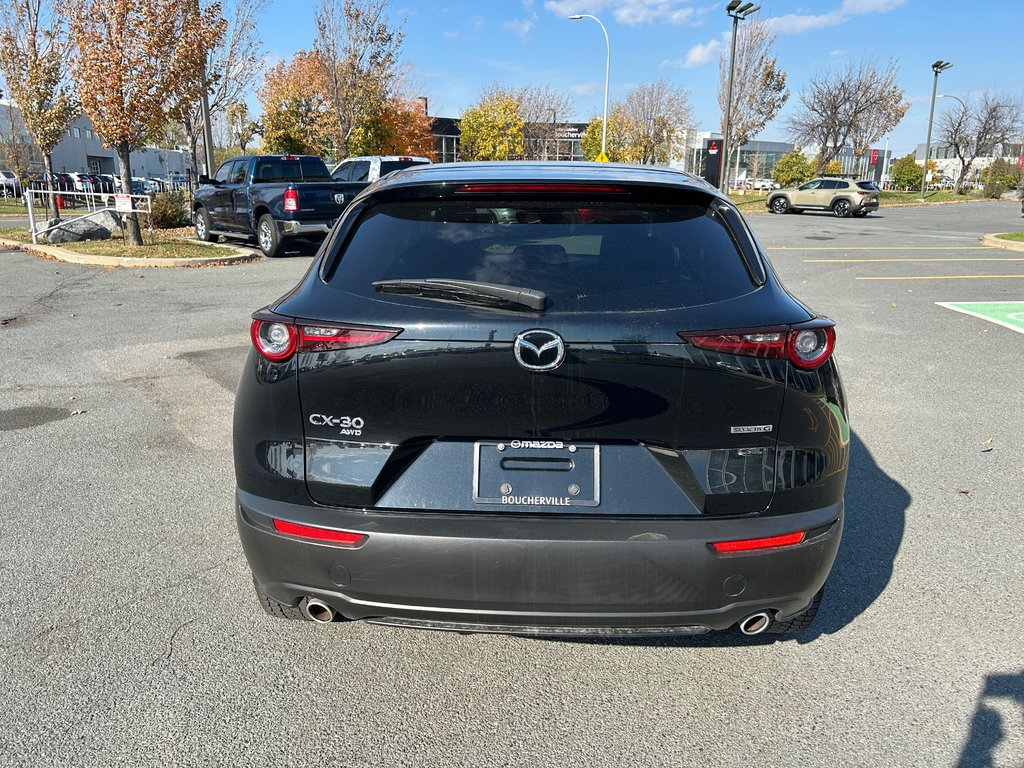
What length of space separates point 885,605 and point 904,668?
0.46 metres

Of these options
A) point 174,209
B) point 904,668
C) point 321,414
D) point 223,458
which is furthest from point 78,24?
point 904,668

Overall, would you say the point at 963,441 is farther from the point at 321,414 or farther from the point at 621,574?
the point at 321,414

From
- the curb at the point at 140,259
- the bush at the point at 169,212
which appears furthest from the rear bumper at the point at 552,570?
the bush at the point at 169,212

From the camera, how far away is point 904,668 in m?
2.87

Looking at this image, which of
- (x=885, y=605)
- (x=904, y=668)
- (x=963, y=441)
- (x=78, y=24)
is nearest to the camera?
(x=904, y=668)

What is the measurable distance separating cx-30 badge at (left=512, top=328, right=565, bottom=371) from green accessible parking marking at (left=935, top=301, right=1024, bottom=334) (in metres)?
8.71

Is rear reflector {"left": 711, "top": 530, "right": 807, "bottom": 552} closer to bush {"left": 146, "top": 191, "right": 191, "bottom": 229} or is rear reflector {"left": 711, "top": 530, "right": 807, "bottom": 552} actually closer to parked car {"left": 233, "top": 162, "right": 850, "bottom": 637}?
parked car {"left": 233, "top": 162, "right": 850, "bottom": 637}

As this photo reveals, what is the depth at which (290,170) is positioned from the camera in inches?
688

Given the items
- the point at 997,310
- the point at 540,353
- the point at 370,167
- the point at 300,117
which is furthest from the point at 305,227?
the point at 300,117

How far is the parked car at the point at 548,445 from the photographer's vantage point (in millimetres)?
2324

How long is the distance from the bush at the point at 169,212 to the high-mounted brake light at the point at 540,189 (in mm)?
20233

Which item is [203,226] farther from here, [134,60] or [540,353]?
[540,353]

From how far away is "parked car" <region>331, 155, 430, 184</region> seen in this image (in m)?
18.6

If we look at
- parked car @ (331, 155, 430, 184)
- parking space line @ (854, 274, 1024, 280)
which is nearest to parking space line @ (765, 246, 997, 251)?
parking space line @ (854, 274, 1024, 280)
